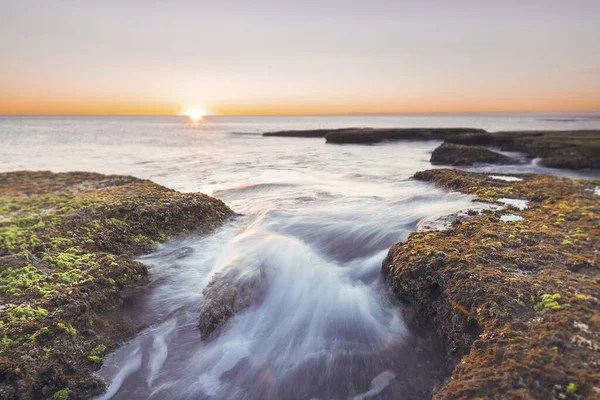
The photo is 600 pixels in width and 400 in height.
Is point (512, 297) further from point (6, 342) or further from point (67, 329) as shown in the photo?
point (6, 342)

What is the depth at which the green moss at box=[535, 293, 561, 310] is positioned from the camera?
4023 millimetres

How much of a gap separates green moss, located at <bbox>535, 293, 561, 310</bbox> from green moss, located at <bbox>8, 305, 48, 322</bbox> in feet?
19.5

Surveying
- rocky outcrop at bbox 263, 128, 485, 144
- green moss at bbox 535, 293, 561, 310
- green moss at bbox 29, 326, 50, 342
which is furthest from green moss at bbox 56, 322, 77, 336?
rocky outcrop at bbox 263, 128, 485, 144

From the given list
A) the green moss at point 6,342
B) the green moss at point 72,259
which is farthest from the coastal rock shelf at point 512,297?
the green moss at point 72,259

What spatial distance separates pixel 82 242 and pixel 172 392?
3.84 metres

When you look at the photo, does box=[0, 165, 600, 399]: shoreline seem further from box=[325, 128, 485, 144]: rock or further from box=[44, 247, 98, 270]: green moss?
box=[325, 128, 485, 144]: rock

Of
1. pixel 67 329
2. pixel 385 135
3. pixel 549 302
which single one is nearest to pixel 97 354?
pixel 67 329

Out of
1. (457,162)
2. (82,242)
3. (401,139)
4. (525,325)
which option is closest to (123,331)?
(82,242)

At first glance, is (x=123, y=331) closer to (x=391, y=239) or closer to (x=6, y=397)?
(x=6, y=397)

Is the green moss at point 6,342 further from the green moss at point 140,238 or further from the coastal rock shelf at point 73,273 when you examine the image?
the green moss at point 140,238

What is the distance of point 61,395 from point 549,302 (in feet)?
17.9

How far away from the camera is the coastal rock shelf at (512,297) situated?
3266mm

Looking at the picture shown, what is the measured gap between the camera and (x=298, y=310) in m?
6.06

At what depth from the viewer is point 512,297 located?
4.31m
